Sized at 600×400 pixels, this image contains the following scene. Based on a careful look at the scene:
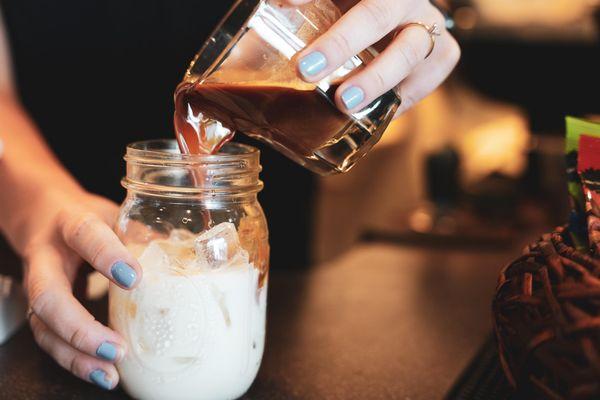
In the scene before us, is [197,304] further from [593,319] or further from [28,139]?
[28,139]

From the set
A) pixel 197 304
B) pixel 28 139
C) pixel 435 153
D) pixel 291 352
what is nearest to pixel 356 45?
pixel 197 304

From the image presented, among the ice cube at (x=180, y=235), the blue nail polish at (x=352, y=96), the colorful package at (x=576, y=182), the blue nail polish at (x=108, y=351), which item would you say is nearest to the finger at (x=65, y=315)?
the blue nail polish at (x=108, y=351)

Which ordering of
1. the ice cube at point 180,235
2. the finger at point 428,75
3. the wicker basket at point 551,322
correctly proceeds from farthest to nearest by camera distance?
the finger at point 428,75
the ice cube at point 180,235
the wicker basket at point 551,322

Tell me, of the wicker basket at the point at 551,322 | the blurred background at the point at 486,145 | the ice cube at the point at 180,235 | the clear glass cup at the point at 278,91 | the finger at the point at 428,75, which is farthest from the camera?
the blurred background at the point at 486,145

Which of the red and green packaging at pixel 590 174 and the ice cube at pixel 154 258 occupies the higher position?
the red and green packaging at pixel 590 174

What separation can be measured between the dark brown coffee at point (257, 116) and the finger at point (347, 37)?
0.04 m

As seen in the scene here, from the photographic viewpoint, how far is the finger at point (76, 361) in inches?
31.0

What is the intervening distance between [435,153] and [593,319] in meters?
1.69

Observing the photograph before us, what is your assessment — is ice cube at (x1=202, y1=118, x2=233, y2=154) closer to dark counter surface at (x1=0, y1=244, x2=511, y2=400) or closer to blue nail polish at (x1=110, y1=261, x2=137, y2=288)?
blue nail polish at (x1=110, y1=261, x2=137, y2=288)

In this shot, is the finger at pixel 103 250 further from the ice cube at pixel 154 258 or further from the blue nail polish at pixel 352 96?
the blue nail polish at pixel 352 96

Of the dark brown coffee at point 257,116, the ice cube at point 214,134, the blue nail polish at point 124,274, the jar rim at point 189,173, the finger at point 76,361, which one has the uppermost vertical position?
the dark brown coffee at point 257,116

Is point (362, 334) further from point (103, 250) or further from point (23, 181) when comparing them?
point (23, 181)

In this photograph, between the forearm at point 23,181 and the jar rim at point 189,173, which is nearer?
the jar rim at point 189,173

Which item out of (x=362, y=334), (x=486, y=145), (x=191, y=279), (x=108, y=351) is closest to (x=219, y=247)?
(x=191, y=279)
